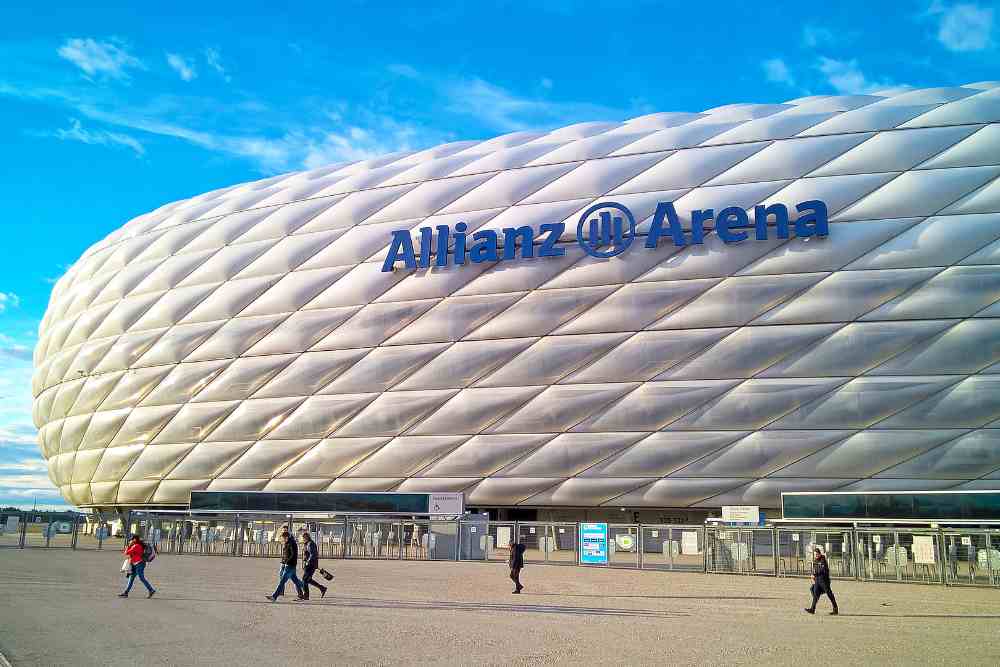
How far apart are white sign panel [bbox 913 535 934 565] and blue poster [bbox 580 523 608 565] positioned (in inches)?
301

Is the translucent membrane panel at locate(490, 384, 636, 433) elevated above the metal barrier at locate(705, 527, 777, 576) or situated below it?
above

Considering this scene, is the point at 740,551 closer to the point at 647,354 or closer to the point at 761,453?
the point at 761,453

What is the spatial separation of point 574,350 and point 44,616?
20.6m

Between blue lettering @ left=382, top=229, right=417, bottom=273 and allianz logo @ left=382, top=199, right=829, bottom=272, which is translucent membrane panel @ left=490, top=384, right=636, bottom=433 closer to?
allianz logo @ left=382, top=199, right=829, bottom=272

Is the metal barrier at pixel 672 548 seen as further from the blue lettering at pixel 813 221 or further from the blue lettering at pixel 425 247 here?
the blue lettering at pixel 425 247

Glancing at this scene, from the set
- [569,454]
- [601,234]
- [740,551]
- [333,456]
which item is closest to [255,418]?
Result: [333,456]

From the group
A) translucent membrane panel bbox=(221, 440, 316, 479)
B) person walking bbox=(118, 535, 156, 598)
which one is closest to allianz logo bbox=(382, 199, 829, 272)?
translucent membrane panel bbox=(221, 440, 316, 479)

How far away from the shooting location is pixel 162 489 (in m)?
36.4

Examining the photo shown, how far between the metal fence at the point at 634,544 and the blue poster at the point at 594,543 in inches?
9.0

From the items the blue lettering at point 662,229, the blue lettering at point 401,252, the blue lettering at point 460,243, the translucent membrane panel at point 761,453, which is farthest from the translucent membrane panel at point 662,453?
the blue lettering at point 401,252

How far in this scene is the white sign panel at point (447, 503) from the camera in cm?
2913

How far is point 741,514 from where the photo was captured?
89.4ft

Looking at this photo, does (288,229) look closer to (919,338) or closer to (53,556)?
(53,556)

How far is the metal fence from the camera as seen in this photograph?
2152 cm
